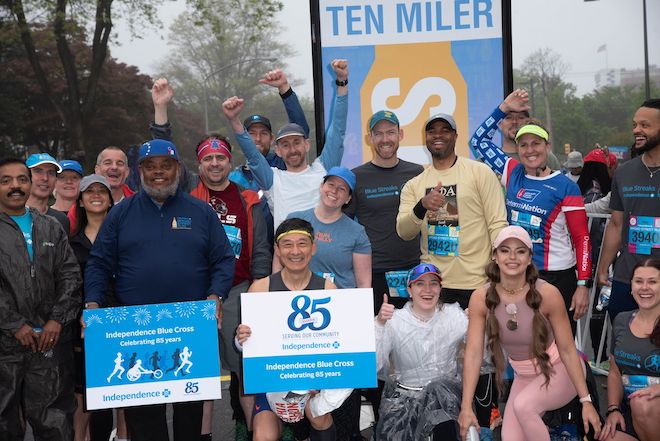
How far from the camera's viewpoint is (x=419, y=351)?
4887mm

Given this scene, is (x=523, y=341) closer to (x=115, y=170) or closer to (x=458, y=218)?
(x=458, y=218)

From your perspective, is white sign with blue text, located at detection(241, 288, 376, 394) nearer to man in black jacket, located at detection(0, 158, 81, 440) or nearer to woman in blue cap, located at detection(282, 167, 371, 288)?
woman in blue cap, located at detection(282, 167, 371, 288)

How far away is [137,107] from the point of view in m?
32.5

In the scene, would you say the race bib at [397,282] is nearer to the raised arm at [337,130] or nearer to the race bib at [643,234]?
the raised arm at [337,130]

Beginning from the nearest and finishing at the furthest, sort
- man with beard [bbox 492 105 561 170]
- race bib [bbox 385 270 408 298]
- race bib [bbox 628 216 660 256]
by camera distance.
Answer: race bib [bbox 628 216 660 256] → race bib [bbox 385 270 408 298] → man with beard [bbox 492 105 561 170]

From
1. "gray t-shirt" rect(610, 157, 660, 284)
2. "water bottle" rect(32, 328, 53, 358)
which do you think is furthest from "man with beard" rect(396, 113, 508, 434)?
"water bottle" rect(32, 328, 53, 358)

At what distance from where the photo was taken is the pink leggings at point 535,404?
449 centimetres

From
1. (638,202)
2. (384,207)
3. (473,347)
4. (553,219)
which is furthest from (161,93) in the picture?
(638,202)

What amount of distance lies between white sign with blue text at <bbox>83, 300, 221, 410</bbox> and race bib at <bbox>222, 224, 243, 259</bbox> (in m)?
0.81

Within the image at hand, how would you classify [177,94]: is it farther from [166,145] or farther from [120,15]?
[166,145]

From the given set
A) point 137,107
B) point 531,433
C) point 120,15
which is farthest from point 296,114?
point 137,107

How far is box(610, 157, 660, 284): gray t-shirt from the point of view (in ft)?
16.6

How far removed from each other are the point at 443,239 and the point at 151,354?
6.97 feet

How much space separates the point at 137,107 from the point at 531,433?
99.3ft
